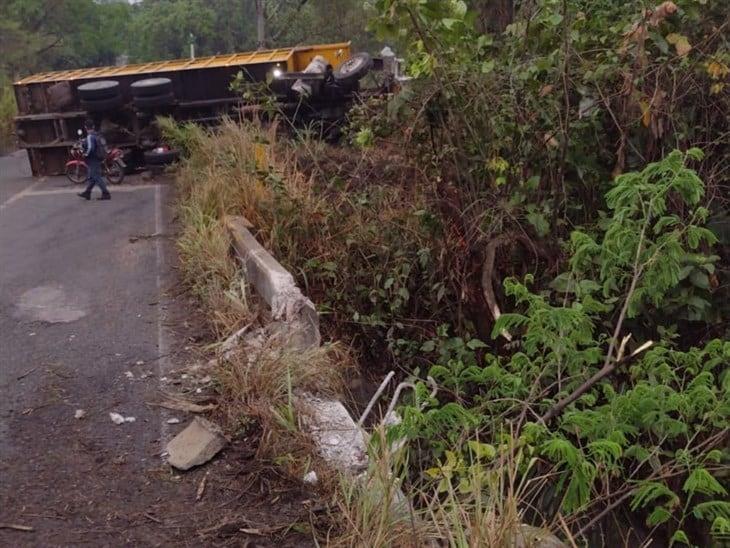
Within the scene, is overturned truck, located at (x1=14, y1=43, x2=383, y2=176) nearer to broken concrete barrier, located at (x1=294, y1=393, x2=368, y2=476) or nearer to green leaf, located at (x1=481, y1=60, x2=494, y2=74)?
green leaf, located at (x1=481, y1=60, x2=494, y2=74)

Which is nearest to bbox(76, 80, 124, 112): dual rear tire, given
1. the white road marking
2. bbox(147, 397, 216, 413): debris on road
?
the white road marking

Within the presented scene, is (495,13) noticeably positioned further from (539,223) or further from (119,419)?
(119,419)

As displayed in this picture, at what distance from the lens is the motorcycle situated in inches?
661

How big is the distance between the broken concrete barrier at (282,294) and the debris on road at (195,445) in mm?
979

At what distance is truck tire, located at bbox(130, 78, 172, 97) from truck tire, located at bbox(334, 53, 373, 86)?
11.7 feet

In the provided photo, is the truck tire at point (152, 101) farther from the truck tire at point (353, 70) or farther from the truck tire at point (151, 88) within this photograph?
the truck tire at point (353, 70)

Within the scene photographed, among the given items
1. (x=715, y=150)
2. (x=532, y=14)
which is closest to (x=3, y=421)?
(x=532, y=14)

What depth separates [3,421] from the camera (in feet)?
17.6

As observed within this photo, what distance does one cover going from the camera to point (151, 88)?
1706 centimetres

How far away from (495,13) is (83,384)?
9.42 metres

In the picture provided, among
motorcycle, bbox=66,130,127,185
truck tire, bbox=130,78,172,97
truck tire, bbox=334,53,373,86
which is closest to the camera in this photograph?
truck tire, bbox=334,53,373,86

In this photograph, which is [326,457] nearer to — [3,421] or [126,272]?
[3,421]

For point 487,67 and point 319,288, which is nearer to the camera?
point 487,67

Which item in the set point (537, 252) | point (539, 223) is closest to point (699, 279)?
point (539, 223)
